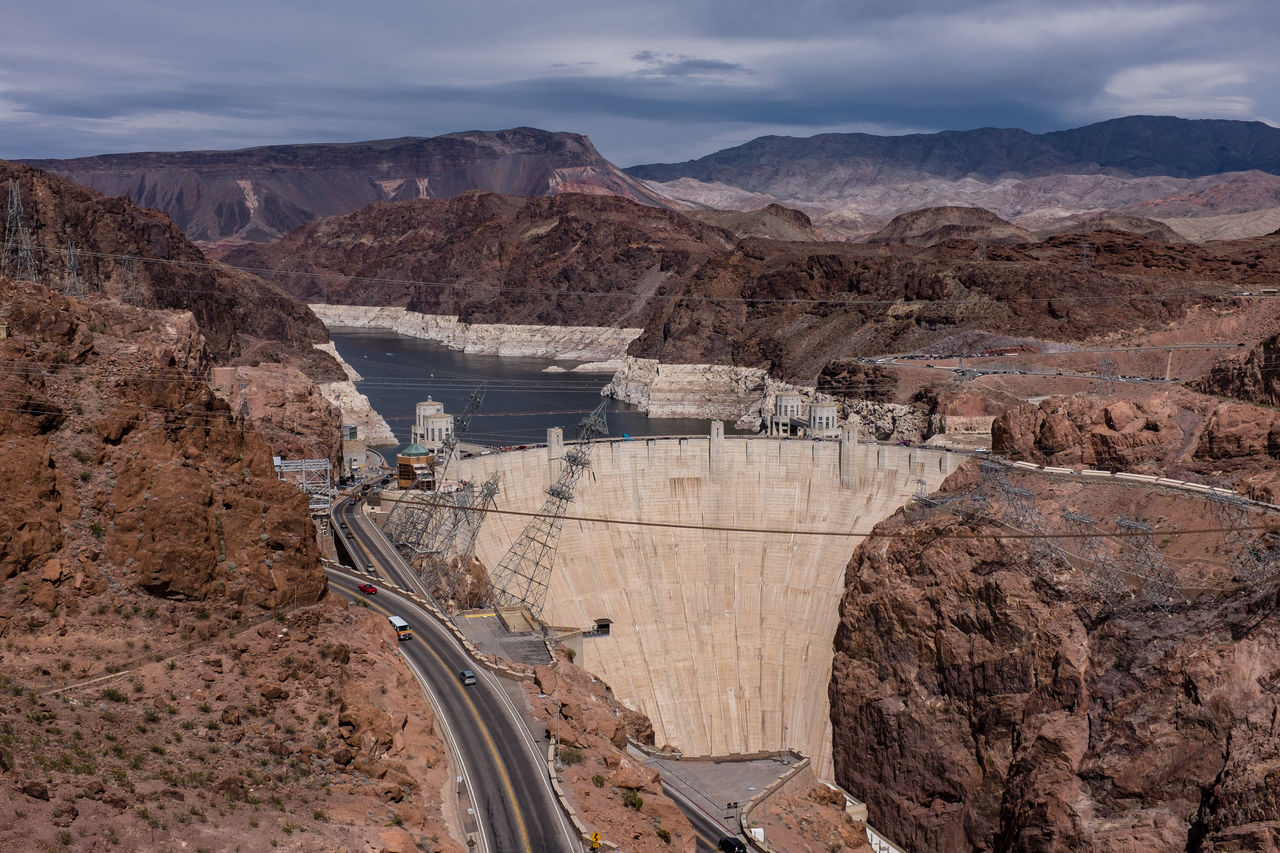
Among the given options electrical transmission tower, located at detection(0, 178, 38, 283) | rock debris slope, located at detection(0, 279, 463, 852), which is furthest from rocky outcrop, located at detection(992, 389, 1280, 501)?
electrical transmission tower, located at detection(0, 178, 38, 283)

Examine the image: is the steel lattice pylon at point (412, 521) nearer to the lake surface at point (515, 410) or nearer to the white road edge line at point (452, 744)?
the white road edge line at point (452, 744)

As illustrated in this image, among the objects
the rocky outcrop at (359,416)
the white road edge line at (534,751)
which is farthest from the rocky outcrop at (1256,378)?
the rocky outcrop at (359,416)

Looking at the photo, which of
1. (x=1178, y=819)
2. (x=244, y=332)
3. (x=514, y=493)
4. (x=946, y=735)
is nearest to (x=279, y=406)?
(x=514, y=493)

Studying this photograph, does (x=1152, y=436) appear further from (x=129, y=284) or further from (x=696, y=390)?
(x=129, y=284)

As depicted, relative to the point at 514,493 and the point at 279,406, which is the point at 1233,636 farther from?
the point at 279,406

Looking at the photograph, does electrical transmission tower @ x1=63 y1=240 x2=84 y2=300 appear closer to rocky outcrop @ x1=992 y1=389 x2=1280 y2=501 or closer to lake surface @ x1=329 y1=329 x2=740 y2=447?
lake surface @ x1=329 y1=329 x2=740 y2=447

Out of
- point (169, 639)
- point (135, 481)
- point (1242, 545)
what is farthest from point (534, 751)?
point (1242, 545)
